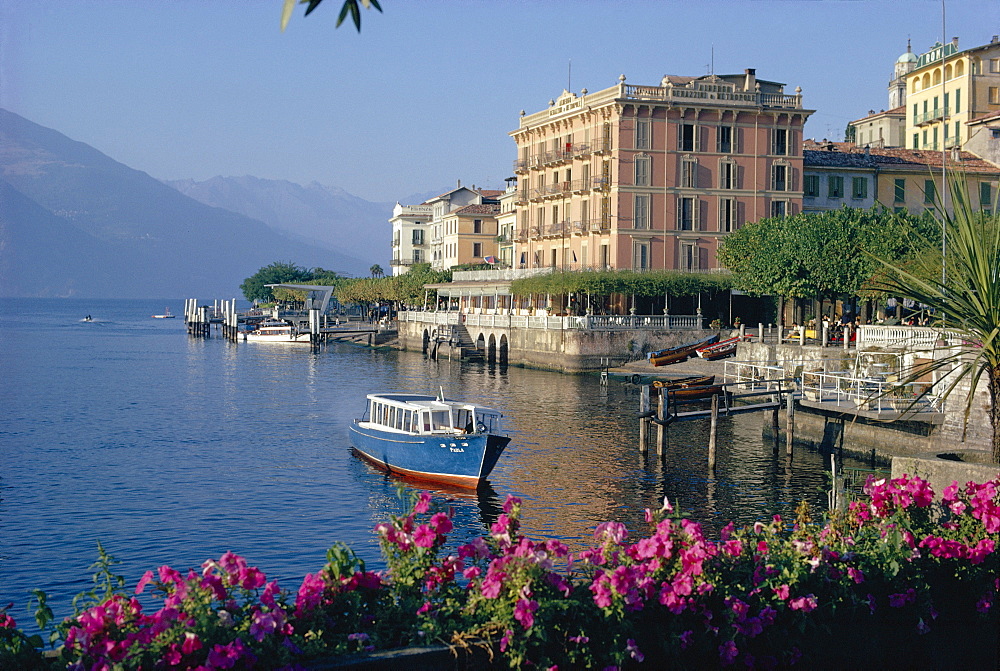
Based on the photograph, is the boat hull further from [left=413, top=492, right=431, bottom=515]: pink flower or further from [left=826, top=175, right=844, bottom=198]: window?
[left=826, top=175, right=844, bottom=198]: window

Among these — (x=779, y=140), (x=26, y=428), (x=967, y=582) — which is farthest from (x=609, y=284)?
(x=967, y=582)

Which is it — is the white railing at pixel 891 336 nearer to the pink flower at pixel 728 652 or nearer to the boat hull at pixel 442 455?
the boat hull at pixel 442 455

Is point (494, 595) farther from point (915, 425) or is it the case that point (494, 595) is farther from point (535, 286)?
point (535, 286)

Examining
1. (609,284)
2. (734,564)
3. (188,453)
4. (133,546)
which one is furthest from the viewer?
(609,284)

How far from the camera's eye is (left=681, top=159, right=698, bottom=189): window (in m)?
81.2

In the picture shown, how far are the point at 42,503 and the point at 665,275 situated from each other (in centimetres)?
5306

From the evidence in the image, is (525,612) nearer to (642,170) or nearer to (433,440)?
(433,440)

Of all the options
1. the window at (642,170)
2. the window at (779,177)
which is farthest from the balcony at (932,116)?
the window at (642,170)

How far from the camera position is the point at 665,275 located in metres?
75.3

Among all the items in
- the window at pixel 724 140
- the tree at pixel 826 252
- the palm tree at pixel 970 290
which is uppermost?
the window at pixel 724 140

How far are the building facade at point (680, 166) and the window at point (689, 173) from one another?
78 millimetres

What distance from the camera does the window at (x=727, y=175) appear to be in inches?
3223

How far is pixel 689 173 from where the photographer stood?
267ft

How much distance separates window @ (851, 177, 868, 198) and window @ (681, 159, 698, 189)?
46.7 ft
